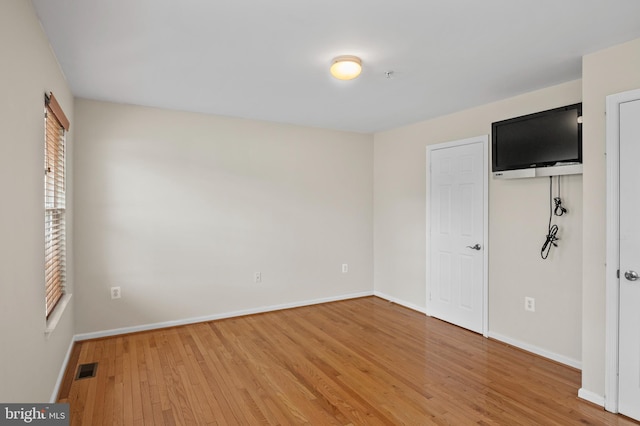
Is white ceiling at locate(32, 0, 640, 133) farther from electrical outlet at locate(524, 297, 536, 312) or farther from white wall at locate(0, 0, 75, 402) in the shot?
electrical outlet at locate(524, 297, 536, 312)

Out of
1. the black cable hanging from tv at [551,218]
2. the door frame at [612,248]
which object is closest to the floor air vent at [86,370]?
the door frame at [612,248]

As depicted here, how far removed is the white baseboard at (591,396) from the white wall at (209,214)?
3.08m

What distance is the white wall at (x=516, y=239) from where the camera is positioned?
3115mm

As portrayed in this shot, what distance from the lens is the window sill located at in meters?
2.35

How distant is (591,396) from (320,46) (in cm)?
309

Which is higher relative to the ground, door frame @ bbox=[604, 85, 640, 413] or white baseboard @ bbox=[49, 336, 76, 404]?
door frame @ bbox=[604, 85, 640, 413]

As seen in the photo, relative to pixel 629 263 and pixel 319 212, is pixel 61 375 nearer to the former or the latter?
pixel 319 212

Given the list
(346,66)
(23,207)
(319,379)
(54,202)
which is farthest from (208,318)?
(346,66)

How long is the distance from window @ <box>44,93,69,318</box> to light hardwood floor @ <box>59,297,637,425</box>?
0.76 meters

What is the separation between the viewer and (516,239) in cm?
354

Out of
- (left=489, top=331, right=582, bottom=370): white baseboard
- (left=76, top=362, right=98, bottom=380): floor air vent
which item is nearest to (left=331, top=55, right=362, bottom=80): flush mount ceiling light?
(left=489, top=331, right=582, bottom=370): white baseboard

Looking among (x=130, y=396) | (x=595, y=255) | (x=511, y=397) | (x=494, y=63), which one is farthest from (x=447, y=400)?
(x=494, y=63)
